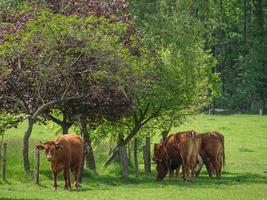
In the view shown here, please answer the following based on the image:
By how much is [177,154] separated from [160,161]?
818 millimetres

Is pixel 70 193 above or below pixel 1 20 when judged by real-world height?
below

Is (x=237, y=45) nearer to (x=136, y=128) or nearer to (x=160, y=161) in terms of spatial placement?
(x=136, y=128)

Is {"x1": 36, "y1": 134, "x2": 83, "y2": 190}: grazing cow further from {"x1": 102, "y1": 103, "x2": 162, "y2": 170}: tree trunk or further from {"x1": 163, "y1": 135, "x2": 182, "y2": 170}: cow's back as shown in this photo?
{"x1": 163, "y1": 135, "x2": 182, "y2": 170}: cow's back

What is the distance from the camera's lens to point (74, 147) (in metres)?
26.6

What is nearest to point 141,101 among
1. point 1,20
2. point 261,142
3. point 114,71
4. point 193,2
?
point 114,71

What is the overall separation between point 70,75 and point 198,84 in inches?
430

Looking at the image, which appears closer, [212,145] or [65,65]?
[65,65]

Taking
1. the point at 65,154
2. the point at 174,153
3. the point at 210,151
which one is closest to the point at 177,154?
the point at 174,153

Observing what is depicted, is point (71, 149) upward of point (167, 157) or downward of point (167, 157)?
upward

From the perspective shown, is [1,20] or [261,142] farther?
[261,142]

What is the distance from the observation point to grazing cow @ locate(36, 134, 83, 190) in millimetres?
25125

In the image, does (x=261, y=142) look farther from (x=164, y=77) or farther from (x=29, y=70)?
(x=29, y=70)

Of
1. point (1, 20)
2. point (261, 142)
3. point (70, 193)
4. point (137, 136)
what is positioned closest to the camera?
point (70, 193)

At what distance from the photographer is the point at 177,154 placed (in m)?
32.1
